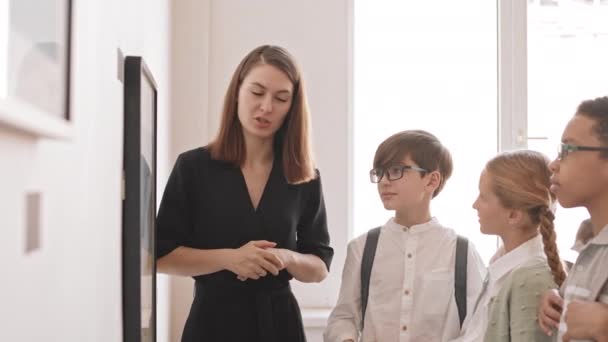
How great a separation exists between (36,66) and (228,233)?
47.9 inches

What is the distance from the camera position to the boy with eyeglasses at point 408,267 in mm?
2070

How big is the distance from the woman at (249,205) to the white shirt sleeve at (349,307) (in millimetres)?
171

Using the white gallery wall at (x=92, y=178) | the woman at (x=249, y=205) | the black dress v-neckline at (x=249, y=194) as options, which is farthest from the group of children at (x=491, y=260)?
the white gallery wall at (x=92, y=178)

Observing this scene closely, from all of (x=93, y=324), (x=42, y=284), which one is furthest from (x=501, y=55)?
(x=42, y=284)

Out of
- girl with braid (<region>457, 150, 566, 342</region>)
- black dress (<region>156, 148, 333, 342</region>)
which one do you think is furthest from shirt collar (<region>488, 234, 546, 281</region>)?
black dress (<region>156, 148, 333, 342</region>)

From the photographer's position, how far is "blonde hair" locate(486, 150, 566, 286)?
1.89 metres

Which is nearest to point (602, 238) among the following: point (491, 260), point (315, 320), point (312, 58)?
point (491, 260)

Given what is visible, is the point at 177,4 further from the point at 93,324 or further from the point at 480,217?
the point at 93,324

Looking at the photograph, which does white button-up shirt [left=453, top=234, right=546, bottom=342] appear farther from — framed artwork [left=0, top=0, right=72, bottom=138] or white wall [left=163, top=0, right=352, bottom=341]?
white wall [left=163, top=0, right=352, bottom=341]

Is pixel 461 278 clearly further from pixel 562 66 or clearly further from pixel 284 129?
pixel 562 66

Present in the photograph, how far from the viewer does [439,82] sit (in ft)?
11.9

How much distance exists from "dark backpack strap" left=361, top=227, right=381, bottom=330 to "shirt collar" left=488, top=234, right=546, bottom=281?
39 cm

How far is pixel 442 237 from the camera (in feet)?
7.16

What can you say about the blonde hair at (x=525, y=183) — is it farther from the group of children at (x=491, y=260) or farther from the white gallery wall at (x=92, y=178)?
the white gallery wall at (x=92, y=178)
